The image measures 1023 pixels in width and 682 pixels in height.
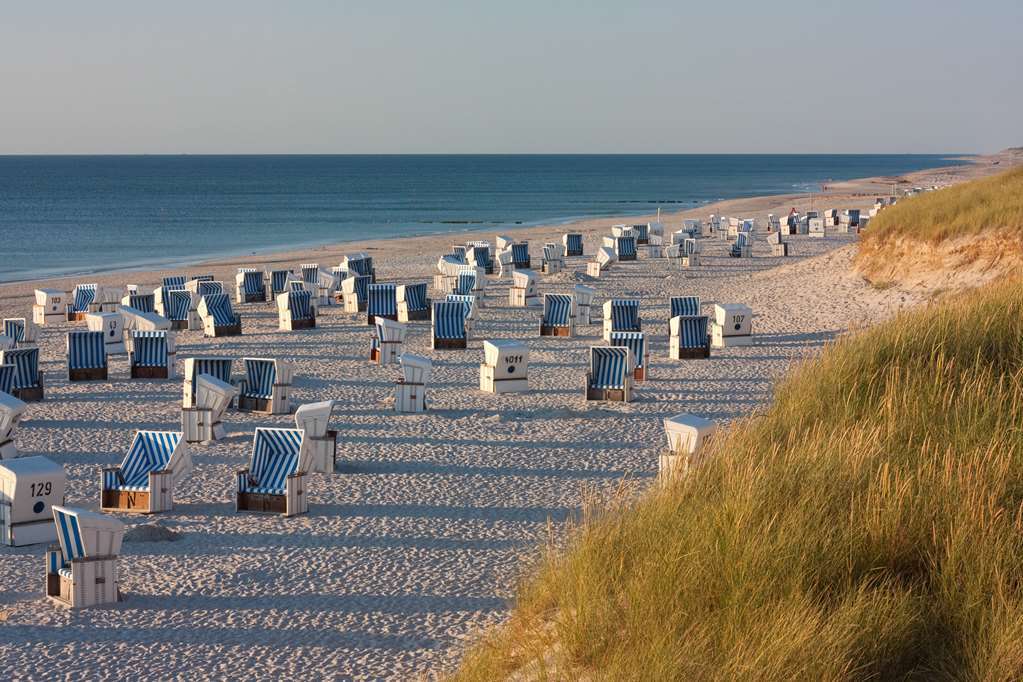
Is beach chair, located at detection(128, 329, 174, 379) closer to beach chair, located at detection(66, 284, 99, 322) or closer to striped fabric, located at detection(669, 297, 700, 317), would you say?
beach chair, located at detection(66, 284, 99, 322)

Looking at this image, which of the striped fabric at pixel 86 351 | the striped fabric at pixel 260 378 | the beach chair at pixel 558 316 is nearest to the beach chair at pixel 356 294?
the beach chair at pixel 558 316

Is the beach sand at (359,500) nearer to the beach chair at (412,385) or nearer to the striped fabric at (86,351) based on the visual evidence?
the beach chair at (412,385)

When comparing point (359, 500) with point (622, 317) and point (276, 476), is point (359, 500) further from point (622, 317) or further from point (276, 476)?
point (622, 317)

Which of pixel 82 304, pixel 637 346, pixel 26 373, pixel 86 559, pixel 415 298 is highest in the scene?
pixel 415 298

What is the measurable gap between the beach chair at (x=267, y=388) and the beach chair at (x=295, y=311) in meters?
6.72

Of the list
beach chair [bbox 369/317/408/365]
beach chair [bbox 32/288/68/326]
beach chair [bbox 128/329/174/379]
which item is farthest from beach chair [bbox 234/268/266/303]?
beach chair [bbox 369/317/408/365]

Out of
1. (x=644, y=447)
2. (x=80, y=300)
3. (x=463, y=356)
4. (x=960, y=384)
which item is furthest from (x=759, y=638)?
(x=80, y=300)

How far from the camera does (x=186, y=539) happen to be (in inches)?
352

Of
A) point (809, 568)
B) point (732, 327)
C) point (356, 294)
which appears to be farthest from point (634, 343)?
point (809, 568)

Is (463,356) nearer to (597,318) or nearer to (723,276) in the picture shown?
(597,318)

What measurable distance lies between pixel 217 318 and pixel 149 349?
151 inches

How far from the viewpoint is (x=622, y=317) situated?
18.0m

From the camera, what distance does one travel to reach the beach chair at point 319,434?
10422mm

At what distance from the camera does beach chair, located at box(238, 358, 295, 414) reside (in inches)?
525
